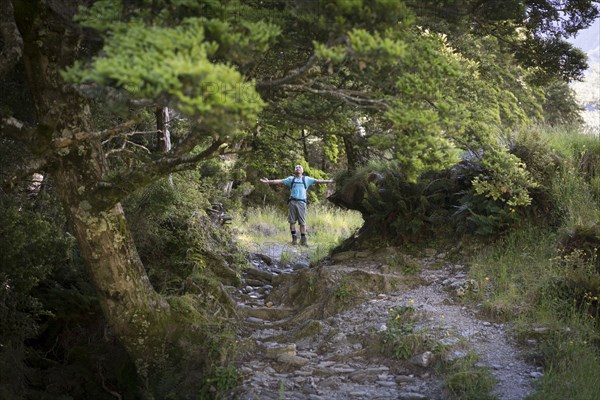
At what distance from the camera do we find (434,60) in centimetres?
500

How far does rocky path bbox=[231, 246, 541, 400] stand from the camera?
19.8 ft

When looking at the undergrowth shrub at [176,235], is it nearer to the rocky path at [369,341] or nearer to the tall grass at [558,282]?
the rocky path at [369,341]

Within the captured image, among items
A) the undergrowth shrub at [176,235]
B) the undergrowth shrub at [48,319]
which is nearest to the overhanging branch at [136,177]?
the undergrowth shrub at [48,319]

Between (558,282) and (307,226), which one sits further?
(307,226)

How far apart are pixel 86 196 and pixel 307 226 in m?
12.2

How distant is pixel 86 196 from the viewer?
6.12 meters

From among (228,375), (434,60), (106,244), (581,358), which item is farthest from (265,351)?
(434,60)

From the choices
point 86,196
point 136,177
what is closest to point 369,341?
point 136,177

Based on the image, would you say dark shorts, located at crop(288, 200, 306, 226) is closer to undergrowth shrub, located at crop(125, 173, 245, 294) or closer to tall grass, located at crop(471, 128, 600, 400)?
undergrowth shrub, located at crop(125, 173, 245, 294)

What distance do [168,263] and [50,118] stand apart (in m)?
3.91

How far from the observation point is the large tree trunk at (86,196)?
19.5ft

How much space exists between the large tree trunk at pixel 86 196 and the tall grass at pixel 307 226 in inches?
270

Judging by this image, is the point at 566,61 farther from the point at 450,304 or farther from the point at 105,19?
the point at 105,19

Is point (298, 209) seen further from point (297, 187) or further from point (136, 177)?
point (136, 177)
